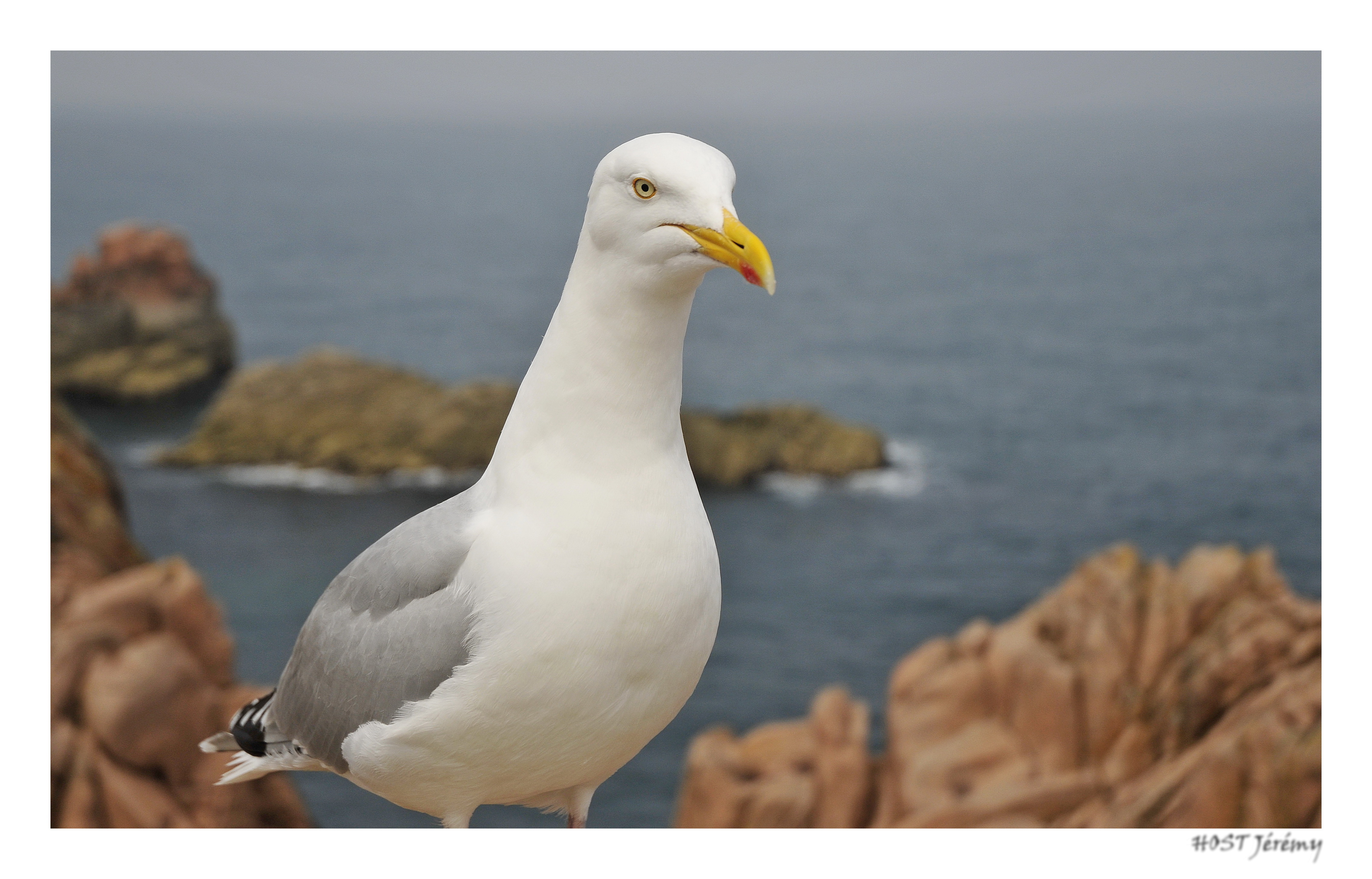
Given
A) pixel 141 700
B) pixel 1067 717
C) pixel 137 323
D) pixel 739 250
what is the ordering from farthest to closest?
pixel 137 323
pixel 1067 717
pixel 141 700
pixel 739 250

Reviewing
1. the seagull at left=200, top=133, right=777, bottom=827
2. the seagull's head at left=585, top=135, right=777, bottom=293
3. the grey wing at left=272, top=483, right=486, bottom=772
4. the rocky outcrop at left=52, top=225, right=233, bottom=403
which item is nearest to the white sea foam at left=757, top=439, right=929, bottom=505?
the rocky outcrop at left=52, top=225, right=233, bottom=403

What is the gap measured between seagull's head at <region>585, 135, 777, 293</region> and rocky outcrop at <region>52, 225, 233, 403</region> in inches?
292

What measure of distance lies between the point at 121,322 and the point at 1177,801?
7199 millimetres

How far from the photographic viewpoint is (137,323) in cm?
848

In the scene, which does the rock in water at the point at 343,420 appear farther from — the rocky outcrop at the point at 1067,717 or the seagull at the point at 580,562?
the seagull at the point at 580,562

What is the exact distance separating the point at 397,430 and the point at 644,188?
22.2ft

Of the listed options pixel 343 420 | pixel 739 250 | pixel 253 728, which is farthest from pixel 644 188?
pixel 343 420

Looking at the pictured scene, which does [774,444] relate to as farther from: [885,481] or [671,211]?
[671,211]

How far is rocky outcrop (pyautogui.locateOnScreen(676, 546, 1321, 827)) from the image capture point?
20.0ft

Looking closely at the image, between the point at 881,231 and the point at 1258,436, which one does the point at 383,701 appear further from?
the point at 1258,436

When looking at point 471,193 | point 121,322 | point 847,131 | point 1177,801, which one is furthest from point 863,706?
point 121,322

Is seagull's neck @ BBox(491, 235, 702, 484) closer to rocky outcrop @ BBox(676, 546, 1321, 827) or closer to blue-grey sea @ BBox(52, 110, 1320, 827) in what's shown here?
rocky outcrop @ BBox(676, 546, 1321, 827)

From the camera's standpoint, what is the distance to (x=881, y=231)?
8.81m

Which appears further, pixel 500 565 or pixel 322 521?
pixel 322 521
